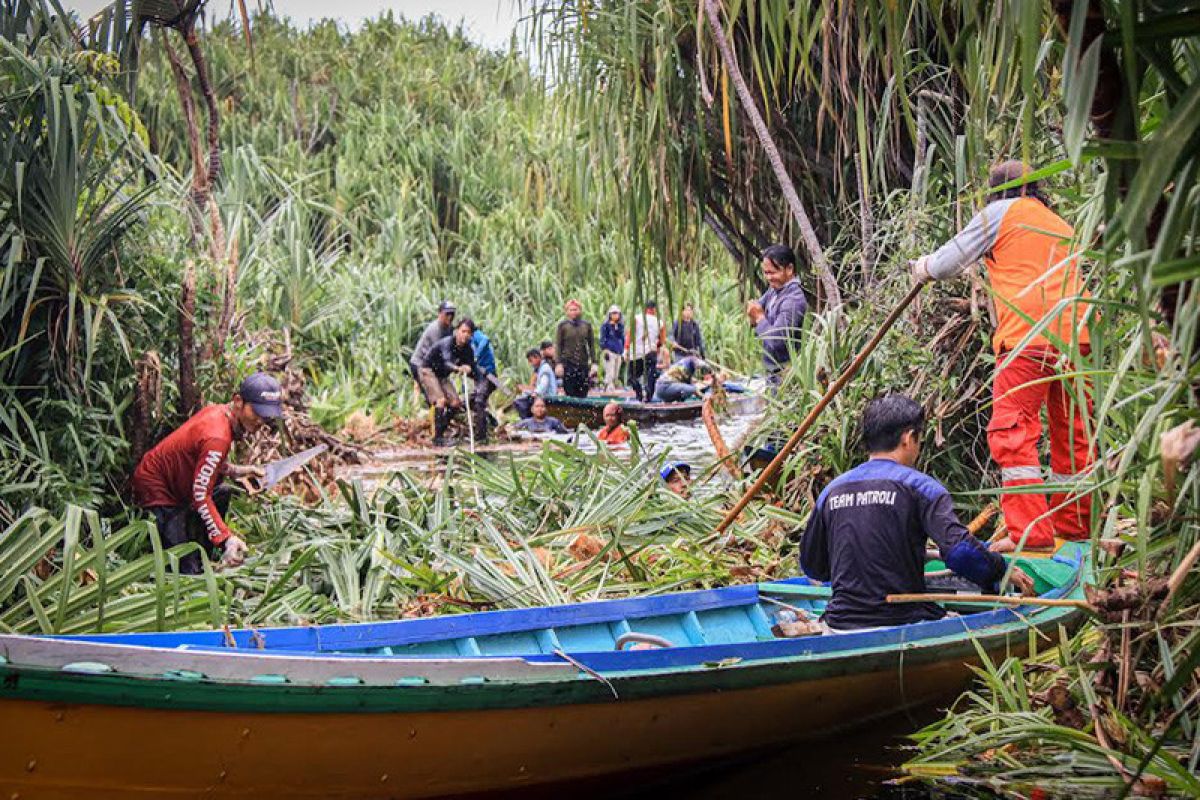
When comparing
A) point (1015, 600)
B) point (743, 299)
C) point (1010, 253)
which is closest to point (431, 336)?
point (743, 299)

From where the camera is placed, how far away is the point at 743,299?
34.8 feet

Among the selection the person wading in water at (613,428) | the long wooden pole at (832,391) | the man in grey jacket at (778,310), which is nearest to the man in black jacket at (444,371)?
the person wading in water at (613,428)

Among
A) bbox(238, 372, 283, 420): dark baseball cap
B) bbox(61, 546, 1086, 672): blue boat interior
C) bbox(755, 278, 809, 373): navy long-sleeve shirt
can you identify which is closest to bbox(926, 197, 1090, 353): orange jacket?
bbox(61, 546, 1086, 672): blue boat interior

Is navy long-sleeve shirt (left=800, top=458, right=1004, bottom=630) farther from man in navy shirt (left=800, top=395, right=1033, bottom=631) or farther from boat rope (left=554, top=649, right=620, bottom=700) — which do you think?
boat rope (left=554, top=649, right=620, bottom=700)

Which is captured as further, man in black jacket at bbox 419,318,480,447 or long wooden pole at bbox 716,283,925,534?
man in black jacket at bbox 419,318,480,447

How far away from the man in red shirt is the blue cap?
222cm

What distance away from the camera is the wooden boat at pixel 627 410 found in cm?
1541

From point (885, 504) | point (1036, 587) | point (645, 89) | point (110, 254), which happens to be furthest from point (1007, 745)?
point (645, 89)

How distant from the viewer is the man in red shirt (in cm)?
632

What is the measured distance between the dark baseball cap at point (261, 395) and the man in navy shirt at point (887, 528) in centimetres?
268

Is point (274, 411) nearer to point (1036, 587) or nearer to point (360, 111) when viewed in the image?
point (1036, 587)

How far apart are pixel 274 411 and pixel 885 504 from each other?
3.00 metres

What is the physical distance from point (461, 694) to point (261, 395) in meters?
2.75

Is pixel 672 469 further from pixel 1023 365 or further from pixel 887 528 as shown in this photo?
pixel 887 528
